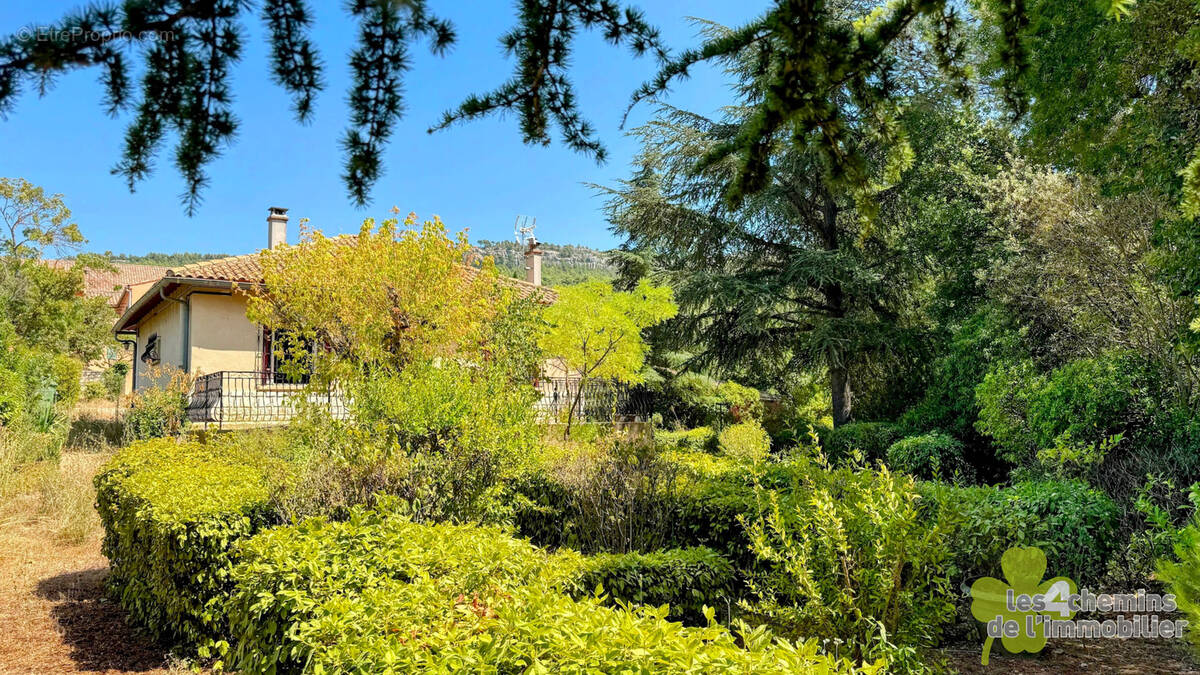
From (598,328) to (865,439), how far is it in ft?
18.1

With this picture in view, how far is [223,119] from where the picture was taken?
A: 6.28ft

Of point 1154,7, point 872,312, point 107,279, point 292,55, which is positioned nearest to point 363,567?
point 292,55

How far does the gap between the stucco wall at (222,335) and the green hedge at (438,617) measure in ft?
40.5

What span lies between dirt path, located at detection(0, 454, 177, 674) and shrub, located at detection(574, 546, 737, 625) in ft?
9.64

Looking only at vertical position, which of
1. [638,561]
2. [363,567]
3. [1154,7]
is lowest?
[638,561]

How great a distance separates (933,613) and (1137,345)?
24.1 ft

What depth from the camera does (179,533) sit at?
4.61m

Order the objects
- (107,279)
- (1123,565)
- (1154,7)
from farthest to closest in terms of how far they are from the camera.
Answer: (107,279)
(1154,7)
(1123,565)

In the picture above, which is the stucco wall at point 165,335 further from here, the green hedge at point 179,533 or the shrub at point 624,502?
the shrub at point 624,502

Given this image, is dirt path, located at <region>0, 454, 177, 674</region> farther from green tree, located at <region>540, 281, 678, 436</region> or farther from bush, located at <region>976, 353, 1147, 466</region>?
bush, located at <region>976, 353, 1147, 466</region>

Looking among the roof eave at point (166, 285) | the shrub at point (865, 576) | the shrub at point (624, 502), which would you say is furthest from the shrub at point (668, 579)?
the roof eave at point (166, 285)

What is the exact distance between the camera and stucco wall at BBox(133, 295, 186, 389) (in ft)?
49.5

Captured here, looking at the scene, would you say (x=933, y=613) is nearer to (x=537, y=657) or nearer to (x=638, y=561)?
(x=638, y=561)

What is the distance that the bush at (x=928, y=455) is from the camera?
10242 millimetres
